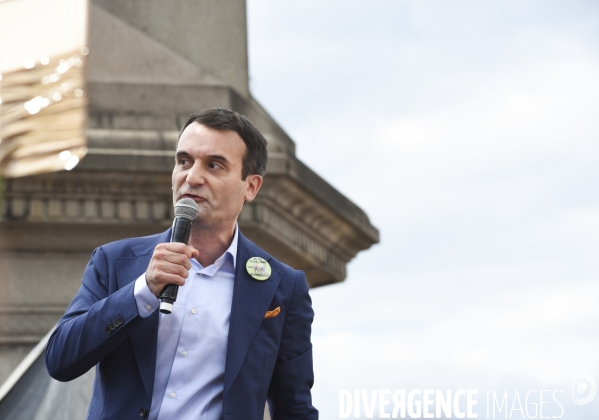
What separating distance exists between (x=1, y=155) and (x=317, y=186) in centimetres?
201

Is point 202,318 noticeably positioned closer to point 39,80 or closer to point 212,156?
point 212,156

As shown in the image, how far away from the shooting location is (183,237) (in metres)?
3.64

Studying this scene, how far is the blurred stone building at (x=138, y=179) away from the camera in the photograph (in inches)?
272

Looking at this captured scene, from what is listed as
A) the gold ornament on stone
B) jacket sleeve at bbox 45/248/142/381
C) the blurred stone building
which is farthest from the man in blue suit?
the gold ornament on stone

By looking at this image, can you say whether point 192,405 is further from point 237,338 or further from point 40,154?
point 40,154

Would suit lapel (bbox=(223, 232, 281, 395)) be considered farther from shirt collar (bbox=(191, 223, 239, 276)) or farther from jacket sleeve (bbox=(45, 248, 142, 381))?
jacket sleeve (bbox=(45, 248, 142, 381))

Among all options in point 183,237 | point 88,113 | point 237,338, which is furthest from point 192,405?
point 88,113

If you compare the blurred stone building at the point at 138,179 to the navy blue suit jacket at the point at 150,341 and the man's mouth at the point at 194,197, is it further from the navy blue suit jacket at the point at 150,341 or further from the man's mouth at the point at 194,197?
the man's mouth at the point at 194,197

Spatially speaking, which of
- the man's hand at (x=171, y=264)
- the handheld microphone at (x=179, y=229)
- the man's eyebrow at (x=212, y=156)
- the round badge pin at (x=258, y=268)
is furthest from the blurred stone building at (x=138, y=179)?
the man's hand at (x=171, y=264)

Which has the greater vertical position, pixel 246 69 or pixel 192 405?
pixel 246 69

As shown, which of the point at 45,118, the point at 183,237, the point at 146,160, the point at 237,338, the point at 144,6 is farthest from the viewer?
the point at 144,6

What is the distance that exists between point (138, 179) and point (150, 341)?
125 inches

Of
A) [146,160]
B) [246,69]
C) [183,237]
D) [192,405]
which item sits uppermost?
[246,69]

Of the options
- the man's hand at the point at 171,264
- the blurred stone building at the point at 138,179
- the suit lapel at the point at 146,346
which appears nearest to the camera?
the man's hand at the point at 171,264
